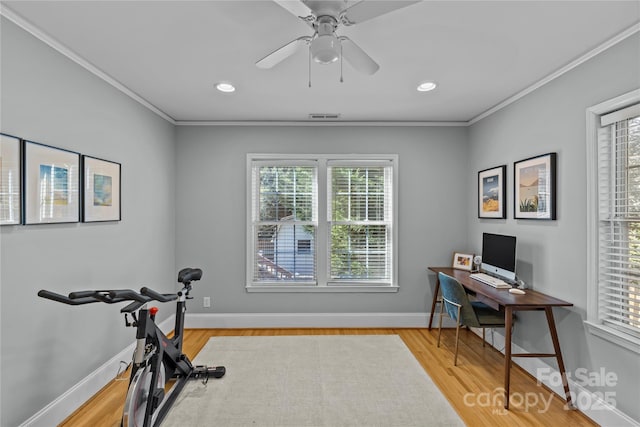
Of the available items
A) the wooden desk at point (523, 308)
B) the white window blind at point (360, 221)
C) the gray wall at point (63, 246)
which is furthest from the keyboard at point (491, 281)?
the gray wall at point (63, 246)

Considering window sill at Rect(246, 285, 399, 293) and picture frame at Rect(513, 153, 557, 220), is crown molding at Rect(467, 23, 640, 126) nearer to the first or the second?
picture frame at Rect(513, 153, 557, 220)

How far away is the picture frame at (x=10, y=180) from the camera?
6.20 ft

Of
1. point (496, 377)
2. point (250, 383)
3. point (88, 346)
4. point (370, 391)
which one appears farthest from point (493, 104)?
point (88, 346)

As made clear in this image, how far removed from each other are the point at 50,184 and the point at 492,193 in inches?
159

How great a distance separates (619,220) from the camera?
2.26 metres

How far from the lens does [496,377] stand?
2.97m

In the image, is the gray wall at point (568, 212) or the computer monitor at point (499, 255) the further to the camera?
the computer monitor at point (499, 255)

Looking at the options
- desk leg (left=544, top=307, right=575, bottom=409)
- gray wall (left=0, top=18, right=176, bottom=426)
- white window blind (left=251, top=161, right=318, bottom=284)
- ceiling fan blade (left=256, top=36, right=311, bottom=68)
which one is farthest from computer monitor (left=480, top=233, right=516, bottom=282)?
gray wall (left=0, top=18, right=176, bottom=426)

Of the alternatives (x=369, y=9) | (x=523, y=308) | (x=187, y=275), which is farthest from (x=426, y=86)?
(x=187, y=275)

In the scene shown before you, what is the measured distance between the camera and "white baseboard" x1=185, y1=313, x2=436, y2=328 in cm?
423

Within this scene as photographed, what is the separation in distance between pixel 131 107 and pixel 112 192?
36.1 inches

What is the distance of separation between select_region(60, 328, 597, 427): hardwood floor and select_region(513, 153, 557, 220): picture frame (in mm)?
1478

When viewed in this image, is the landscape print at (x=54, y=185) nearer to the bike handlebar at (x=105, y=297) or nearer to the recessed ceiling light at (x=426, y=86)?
the bike handlebar at (x=105, y=297)

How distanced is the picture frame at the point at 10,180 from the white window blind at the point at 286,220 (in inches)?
98.5
